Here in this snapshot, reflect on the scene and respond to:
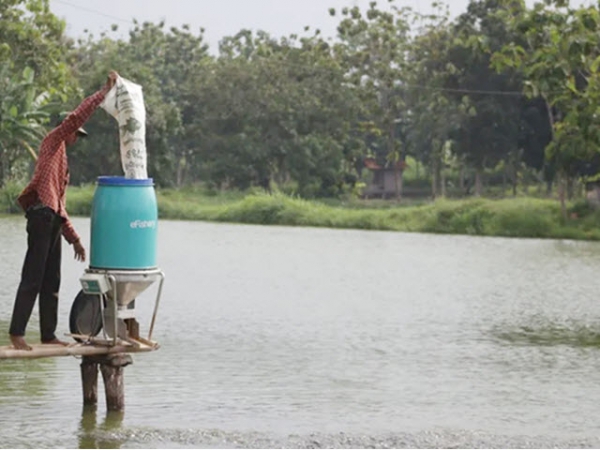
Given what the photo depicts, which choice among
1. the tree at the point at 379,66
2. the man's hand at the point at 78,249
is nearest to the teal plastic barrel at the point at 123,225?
the man's hand at the point at 78,249

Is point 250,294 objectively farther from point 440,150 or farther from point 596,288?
point 440,150

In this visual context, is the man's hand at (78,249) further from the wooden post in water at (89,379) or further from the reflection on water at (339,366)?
the reflection on water at (339,366)

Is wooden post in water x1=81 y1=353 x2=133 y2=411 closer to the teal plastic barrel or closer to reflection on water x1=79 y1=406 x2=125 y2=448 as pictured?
reflection on water x1=79 y1=406 x2=125 y2=448

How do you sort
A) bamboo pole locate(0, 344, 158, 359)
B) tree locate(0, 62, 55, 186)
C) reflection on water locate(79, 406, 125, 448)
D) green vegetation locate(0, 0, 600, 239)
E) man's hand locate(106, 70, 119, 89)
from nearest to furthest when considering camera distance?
1. reflection on water locate(79, 406, 125, 448)
2. bamboo pole locate(0, 344, 158, 359)
3. man's hand locate(106, 70, 119, 89)
4. tree locate(0, 62, 55, 186)
5. green vegetation locate(0, 0, 600, 239)

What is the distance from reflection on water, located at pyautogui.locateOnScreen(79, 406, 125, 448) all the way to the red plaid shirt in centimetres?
127

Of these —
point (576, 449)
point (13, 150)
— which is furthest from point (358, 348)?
point (13, 150)

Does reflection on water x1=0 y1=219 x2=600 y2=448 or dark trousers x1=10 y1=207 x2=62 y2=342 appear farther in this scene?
reflection on water x1=0 y1=219 x2=600 y2=448

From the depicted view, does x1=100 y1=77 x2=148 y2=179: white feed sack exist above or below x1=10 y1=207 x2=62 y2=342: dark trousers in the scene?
above

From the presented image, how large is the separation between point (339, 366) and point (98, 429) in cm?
463

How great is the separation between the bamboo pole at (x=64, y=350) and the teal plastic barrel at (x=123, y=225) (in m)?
0.49

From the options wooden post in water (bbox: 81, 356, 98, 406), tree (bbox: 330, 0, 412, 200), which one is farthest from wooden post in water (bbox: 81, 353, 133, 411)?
tree (bbox: 330, 0, 412, 200)

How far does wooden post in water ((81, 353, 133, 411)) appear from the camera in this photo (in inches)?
384

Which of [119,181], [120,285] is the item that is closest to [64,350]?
[120,285]

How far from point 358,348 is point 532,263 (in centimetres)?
1702
